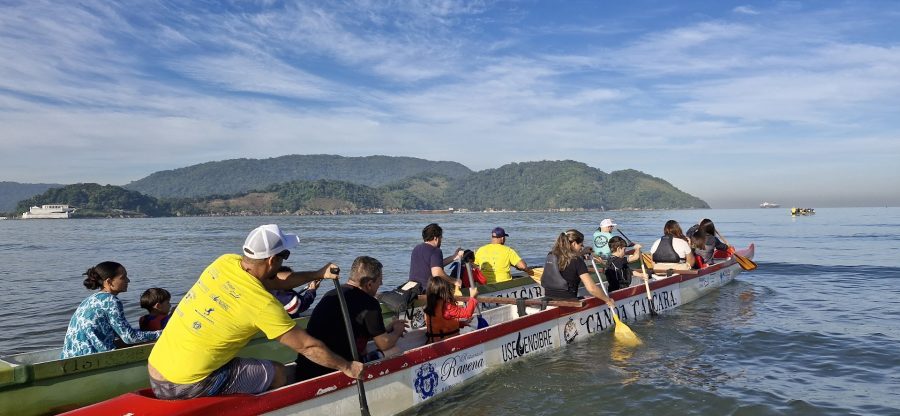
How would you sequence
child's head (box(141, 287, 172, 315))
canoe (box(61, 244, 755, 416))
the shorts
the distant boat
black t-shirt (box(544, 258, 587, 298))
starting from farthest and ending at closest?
1. the distant boat
2. black t-shirt (box(544, 258, 587, 298))
3. child's head (box(141, 287, 172, 315))
4. canoe (box(61, 244, 755, 416))
5. the shorts

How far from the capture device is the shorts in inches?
202

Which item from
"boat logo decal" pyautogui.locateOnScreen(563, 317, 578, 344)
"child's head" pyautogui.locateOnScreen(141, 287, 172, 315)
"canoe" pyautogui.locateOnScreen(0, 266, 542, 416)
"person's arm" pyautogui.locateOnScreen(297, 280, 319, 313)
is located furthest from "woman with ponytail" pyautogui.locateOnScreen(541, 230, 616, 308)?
"canoe" pyautogui.locateOnScreen(0, 266, 542, 416)

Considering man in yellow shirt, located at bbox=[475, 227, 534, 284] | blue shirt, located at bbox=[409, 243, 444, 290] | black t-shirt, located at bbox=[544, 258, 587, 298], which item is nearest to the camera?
black t-shirt, located at bbox=[544, 258, 587, 298]

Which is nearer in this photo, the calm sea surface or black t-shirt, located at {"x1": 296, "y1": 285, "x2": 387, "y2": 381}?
black t-shirt, located at {"x1": 296, "y1": 285, "x2": 387, "y2": 381}

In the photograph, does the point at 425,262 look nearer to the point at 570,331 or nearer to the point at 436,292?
the point at 436,292

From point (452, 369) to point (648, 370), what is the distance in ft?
12.3

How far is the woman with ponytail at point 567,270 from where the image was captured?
416 inches

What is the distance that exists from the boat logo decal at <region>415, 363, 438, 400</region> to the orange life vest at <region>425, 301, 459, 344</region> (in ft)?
2.69

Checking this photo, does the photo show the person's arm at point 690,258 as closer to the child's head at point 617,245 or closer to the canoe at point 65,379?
the child's head at point 617,245

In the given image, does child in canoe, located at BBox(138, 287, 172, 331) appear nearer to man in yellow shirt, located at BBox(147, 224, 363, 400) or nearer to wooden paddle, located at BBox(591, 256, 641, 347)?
man in yellow shirt, located at BBox(147, 224, 363, 400)

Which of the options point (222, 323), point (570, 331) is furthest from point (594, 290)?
point (222, 323)

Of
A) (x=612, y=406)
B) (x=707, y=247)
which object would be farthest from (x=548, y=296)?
(x=707, y=247)

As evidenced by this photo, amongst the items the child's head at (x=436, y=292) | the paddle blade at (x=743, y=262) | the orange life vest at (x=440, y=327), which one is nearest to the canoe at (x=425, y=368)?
the orange life vest at (x=440, y=327)

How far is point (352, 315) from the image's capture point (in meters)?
6.29
